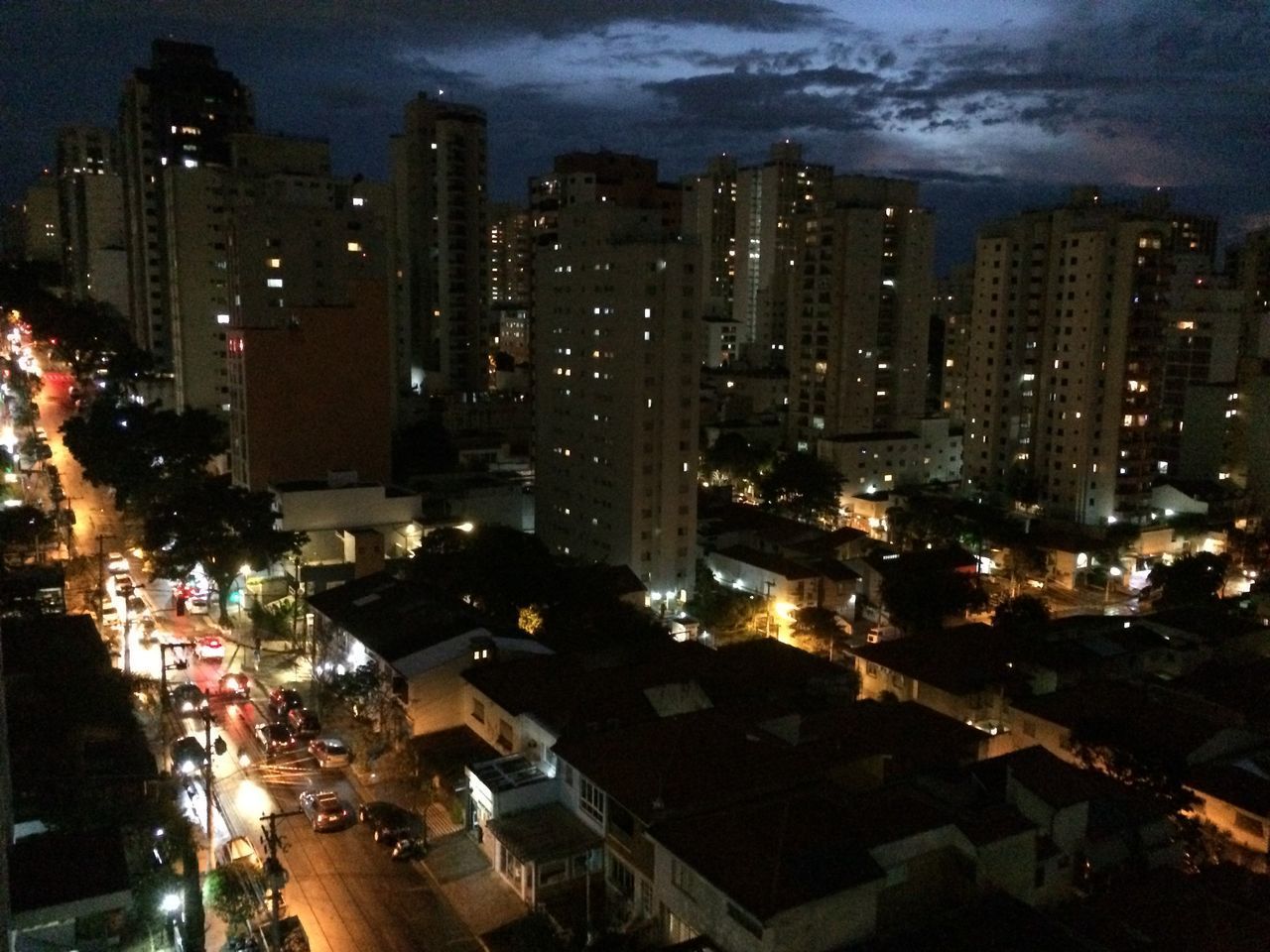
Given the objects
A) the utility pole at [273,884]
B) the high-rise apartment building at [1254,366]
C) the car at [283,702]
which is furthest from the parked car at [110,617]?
the high-rise apartment building at [1254,366]

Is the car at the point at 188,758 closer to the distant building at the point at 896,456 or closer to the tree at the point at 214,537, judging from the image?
the tree at the point at 214,537

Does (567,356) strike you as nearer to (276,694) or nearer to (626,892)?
(276,694)

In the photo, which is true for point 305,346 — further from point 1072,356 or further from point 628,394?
point 1072,356

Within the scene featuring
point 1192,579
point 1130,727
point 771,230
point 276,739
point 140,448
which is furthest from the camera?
point 771,230

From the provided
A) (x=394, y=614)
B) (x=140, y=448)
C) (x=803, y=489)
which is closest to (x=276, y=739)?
(x=394, y=614)

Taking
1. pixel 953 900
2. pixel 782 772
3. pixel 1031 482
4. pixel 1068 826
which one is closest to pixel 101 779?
pixel 782 772

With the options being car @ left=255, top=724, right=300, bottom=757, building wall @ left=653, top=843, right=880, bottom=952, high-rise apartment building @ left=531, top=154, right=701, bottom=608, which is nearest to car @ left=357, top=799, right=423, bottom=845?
car @ left=255, top=724, right=300, bottom=757
